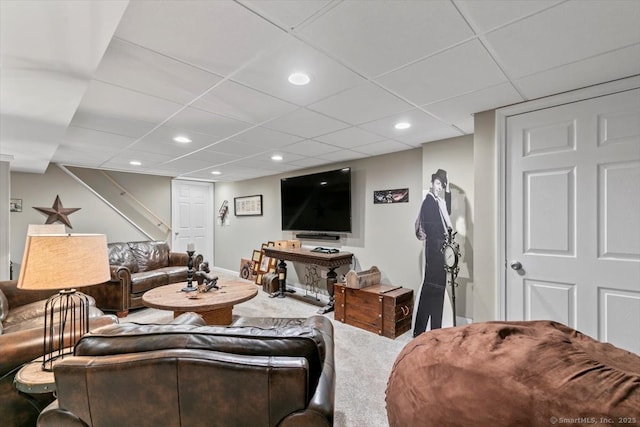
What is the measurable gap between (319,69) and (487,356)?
5.42ft

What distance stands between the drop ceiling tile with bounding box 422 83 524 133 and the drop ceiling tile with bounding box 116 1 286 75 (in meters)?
1.46

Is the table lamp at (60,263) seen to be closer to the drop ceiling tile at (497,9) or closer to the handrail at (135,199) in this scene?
the drop ceiling tile at (497,9)

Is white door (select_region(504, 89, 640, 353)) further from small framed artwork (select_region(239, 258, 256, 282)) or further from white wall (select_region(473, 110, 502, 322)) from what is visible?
small framed artwork (select_region(239, 258, 256, 282))

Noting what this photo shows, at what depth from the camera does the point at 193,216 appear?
6734 mm

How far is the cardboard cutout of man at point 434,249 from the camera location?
2.92m

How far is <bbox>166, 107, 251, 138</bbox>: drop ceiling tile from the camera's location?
7.97 ft

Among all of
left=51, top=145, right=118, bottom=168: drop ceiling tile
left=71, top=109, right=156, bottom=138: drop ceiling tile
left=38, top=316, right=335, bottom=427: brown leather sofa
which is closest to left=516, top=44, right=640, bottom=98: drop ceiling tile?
left=38, top=316, right=335, bottom=427: brown leather sofa

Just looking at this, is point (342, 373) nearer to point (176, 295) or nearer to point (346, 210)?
point (176, 295)

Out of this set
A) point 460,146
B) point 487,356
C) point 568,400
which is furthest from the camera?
point 460,146

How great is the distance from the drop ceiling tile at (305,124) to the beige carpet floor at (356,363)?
2204 mm

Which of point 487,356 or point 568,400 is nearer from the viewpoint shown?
point 568,400

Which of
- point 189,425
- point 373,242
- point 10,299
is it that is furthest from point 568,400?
point 10,299

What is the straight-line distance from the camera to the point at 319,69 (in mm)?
1707

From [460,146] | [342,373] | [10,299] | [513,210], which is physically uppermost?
[460,146]
